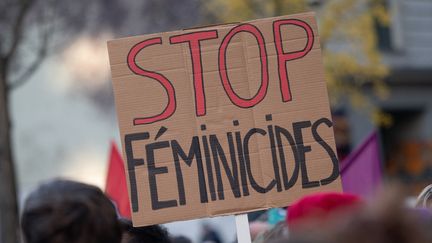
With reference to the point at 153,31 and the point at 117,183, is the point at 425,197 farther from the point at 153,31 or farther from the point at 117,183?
the point at 153,31

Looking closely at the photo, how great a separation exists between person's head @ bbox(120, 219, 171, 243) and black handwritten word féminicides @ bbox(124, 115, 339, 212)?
6.8 inches

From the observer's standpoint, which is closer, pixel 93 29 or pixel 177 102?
pixel 177 102

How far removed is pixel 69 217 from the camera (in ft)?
7.78

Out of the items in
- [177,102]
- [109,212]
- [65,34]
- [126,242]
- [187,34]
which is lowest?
[126,242]

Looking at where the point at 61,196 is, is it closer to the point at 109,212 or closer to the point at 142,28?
the point at 109,212

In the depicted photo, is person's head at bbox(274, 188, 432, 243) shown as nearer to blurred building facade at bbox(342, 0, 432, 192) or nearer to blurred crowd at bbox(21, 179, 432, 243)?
blurred crowd at bbox(21, 179, 432, 243)

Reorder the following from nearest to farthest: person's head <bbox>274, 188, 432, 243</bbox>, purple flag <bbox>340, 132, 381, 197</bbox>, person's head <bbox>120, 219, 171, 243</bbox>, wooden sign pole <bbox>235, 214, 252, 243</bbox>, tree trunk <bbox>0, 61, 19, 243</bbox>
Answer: person's head <bbox>274, 188, 432, 243</bbox> → person's head <bbox>120, 219, 171, 243</bbox> → wooden sign pole <bbox>235, 214, 252, 243</bbox> → purple flag <bbox>340, 132, 381, 197</bbox> → tree trunk <bbox>0, 61, 19, 243</bbox>

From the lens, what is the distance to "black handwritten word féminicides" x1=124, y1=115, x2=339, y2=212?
3.52m

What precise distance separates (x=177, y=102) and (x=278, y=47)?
45cm

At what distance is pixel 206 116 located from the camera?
3586mm

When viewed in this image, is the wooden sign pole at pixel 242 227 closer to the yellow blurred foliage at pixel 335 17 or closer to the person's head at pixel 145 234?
the person's head at pixel 145 234

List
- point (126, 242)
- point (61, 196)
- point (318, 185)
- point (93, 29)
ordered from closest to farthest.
→ point (61, 196), point (126, 242), point (318, 185), point (93, 29)

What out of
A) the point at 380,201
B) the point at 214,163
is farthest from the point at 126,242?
the point at 380,201

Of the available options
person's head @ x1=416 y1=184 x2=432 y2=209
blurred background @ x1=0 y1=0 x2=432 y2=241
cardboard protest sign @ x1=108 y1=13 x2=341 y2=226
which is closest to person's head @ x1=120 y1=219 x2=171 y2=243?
cardboard protest sign @ x1=108 y1=13 x2=341 y2=226
